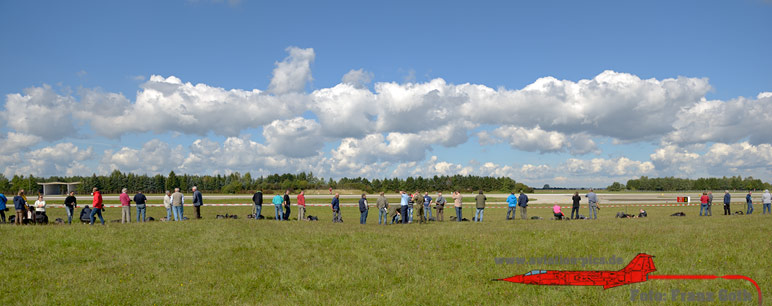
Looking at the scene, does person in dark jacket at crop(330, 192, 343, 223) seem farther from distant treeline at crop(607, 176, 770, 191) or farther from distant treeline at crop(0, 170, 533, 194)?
distant treeline at crop(607, 176, 770, 191)

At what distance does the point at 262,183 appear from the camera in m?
146

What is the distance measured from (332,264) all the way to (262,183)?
138 m

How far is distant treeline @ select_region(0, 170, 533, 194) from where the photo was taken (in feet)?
416

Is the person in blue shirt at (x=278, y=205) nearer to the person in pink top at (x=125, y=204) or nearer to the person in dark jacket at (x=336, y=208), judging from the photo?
the person in dark jacket at (x=336, y=208)

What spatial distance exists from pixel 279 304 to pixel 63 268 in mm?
7666

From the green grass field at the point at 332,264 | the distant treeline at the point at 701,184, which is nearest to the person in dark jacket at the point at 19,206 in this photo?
the green grass field at the point at 332,264

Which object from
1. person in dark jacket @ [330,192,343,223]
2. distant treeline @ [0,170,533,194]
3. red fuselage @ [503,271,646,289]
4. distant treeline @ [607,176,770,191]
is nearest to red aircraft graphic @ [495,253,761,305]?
red fuselage @ [503,271,646,289]

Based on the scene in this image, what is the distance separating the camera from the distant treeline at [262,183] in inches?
4990

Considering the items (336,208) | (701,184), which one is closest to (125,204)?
(336,208)

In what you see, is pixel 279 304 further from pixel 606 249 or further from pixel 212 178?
pixel 212 178

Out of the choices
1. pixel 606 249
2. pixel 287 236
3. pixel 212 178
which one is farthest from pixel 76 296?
pixel 212 178

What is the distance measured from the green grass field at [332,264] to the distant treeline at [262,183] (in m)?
99.3

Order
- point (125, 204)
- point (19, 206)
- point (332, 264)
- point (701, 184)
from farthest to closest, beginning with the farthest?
point (701, 184) < point (125, 204) < point (19, 206) < point (332, 264)

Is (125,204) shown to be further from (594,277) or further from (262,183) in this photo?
(262,183)
